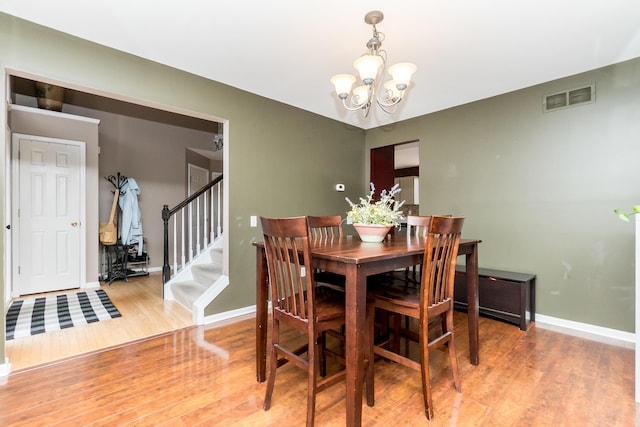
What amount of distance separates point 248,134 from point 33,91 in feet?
11.3

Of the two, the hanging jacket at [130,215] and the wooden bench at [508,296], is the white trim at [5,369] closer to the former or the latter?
the hanging jacket at [130,215]

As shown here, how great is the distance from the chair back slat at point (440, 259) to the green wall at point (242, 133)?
7.26ft

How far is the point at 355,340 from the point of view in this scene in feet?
4.81

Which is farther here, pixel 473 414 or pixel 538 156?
pixel 538 156

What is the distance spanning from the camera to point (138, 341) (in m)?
2.63

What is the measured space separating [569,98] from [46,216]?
653 centimetres

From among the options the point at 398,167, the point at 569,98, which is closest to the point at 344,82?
the point at 569,98

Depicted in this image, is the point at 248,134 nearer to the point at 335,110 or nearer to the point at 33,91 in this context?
the point at 335,110

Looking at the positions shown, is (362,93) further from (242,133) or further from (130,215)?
(130,215)

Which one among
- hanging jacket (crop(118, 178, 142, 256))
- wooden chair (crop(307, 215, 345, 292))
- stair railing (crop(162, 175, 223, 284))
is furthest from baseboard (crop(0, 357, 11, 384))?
hanging jacket (crop(118, 178, 142, 256))

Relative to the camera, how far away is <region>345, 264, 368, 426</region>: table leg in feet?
4.81

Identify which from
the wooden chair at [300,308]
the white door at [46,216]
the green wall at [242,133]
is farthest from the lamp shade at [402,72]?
the white door at [46,216]

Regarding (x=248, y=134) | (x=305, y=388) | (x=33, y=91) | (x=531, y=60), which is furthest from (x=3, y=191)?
(x=531, y=60)

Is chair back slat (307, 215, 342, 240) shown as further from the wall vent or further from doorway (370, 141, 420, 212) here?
the wall vent
